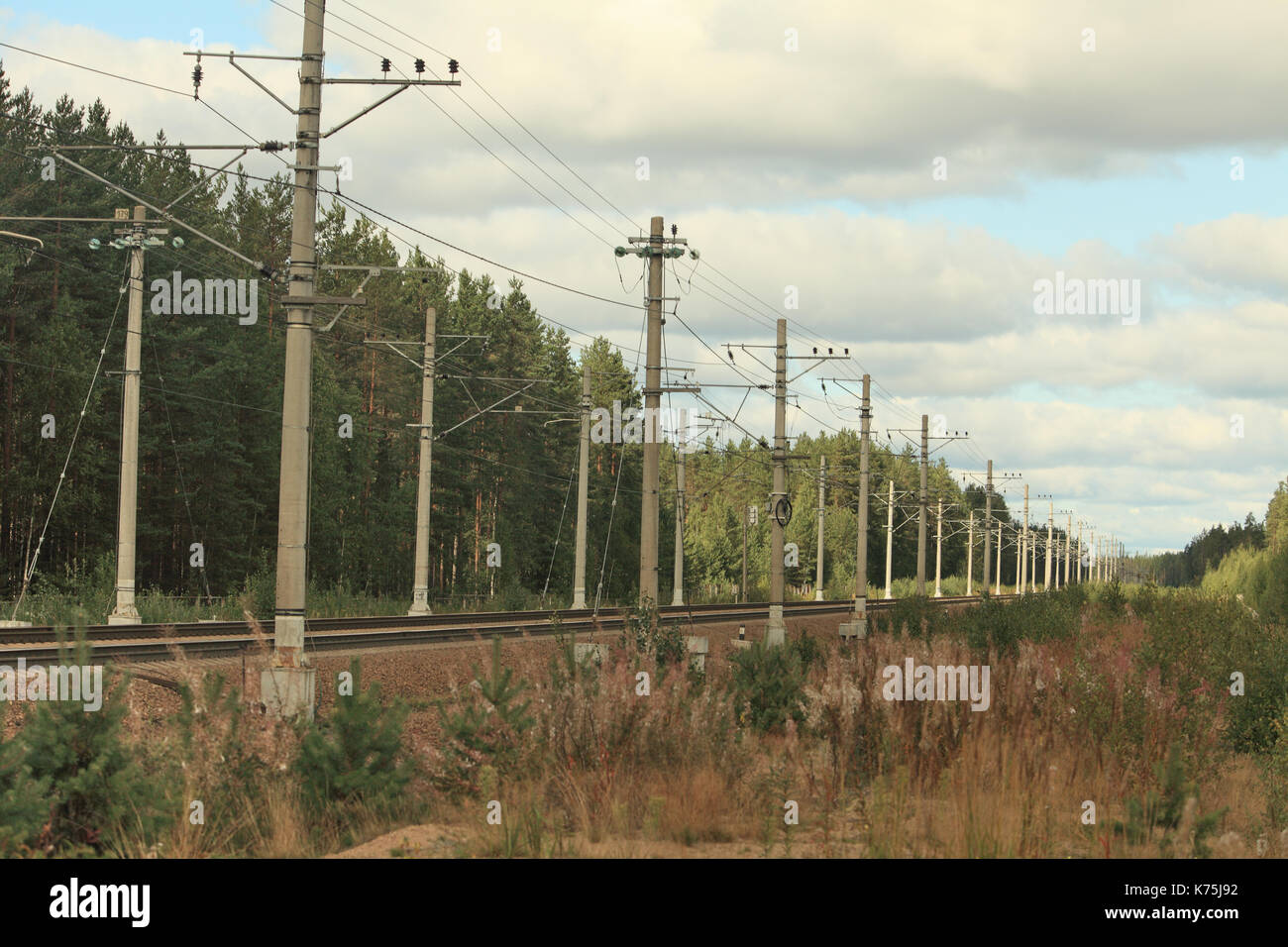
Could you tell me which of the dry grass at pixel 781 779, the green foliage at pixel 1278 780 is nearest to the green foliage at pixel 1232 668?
the green foliage at pixel 1278 780

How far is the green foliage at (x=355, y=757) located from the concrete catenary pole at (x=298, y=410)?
3598 mm

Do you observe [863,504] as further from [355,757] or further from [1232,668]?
[355,757]

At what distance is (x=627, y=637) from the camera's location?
17.2m

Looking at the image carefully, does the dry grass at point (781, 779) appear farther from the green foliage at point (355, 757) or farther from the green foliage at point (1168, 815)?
the green foliage at point (355, 757)

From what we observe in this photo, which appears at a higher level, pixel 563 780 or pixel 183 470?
pixel 183 470

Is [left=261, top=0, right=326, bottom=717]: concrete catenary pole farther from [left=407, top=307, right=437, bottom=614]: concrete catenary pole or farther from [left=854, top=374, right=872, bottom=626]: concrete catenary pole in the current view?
[left=854, top=374, right=872, bottom=626]: concrete catenary pole

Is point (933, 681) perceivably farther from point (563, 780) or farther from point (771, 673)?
point (563, 780)

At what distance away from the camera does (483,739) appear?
10562mm

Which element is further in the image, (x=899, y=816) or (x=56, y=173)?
(x=56, y=173)

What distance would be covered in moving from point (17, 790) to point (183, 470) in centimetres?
4459

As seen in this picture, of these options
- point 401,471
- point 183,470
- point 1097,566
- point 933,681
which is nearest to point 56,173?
point 183,470

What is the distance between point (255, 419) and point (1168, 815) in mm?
49764

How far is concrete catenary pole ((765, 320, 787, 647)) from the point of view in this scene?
30.9 metres

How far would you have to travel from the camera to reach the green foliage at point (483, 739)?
1016cm
